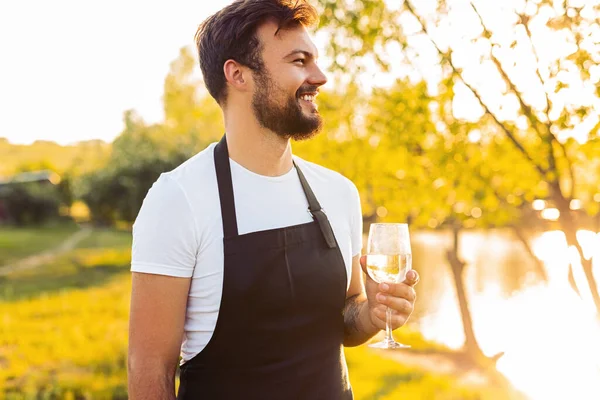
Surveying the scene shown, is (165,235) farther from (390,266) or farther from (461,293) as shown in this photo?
(461,293)

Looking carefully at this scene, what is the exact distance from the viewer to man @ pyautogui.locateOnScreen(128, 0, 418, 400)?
209 cm

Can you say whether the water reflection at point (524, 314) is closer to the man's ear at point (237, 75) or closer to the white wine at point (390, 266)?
the white wine at point (390, 266)

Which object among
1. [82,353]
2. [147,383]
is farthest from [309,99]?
[82,353]

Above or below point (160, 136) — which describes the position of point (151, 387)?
below

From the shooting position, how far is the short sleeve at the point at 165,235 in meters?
2.06

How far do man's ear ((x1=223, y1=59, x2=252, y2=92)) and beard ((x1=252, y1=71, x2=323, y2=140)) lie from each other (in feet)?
0.13

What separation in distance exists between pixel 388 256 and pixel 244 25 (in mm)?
931

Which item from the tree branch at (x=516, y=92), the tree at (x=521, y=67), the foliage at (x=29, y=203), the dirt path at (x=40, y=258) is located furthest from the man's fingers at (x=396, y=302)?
the foliage at (x=29, y=203)

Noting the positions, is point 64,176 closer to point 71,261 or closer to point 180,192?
point 71,261

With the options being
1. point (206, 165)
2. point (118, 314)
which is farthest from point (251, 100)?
point (118, 314)

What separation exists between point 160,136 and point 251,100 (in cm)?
3737

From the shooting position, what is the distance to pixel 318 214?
2.42m

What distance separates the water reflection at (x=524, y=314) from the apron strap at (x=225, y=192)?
3655 millimetres

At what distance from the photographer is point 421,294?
21.2 m
